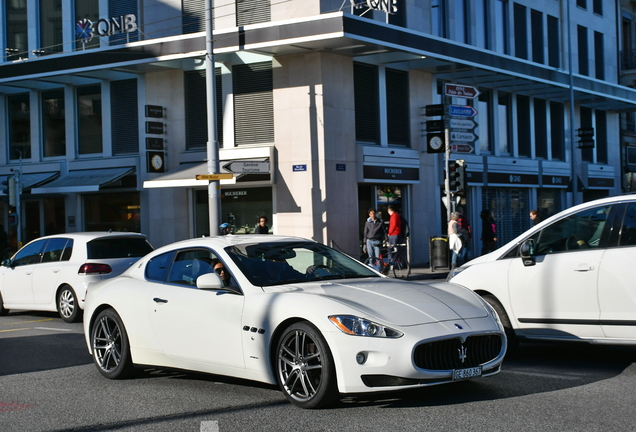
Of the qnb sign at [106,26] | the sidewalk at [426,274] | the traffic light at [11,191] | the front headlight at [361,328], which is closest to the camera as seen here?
the front headlight at [361,328]

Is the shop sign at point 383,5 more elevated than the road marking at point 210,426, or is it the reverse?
the shop sign at point 383,5

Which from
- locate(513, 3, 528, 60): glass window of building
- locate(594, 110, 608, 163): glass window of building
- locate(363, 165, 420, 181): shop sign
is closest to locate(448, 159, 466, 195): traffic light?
locate(363, 165, 420, 181): shop sign

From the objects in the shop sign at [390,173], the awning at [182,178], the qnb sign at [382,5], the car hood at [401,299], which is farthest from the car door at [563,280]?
the shop sign at [390,173]

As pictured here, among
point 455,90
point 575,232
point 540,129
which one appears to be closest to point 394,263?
point 455,90

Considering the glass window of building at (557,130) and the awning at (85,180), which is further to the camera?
the glass window of building at (557,130)

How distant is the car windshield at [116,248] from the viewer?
45.8 ft

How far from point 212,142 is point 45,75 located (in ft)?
29.4

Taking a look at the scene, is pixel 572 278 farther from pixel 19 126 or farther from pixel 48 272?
pixel 19 126

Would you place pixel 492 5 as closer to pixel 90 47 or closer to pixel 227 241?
pixel 90 47

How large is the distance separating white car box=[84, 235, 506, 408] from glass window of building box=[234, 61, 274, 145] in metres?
16.0

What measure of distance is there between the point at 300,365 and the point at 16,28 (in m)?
26.4

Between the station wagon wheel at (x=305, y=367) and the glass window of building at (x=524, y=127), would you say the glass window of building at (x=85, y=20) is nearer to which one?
the glass window of building at (x=524, y=127)

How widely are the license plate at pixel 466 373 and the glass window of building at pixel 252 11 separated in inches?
767

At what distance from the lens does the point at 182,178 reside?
2372cm
